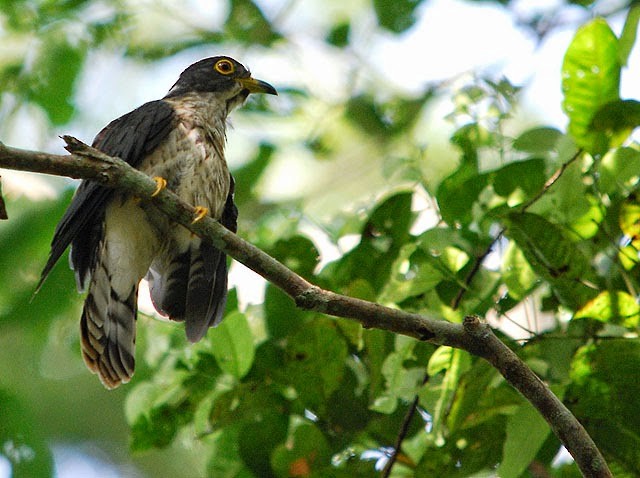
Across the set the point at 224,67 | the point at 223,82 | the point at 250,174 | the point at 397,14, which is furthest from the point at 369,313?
the point at 397,14

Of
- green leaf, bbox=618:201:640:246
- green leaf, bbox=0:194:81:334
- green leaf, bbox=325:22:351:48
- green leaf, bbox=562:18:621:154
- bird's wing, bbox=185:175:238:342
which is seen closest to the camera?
green leaf, bbox=562:18:621:154

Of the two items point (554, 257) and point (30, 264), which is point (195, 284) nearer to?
point (30, 264)

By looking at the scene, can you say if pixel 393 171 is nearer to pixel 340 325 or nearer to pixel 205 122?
pixel 340 325

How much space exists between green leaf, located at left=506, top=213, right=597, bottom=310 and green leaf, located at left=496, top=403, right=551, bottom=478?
0.45m

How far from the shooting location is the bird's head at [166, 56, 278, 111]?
17.1 ft

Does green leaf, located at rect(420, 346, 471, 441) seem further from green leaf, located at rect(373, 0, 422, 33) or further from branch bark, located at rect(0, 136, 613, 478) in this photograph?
green leaf, located at rect(373, 0, 422, 33)

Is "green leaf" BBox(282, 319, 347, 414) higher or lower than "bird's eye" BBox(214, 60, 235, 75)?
lower

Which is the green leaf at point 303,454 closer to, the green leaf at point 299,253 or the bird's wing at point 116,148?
the green leaf at point 299,253

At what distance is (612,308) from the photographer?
321 centimetres

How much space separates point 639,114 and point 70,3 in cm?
381

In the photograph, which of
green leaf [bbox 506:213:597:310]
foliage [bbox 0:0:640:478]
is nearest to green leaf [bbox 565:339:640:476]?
foliage [bbox 0:0:640:478]

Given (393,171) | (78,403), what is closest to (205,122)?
(393,171)

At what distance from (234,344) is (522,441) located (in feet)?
4.00

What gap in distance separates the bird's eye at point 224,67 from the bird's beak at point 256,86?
0.26 feet
